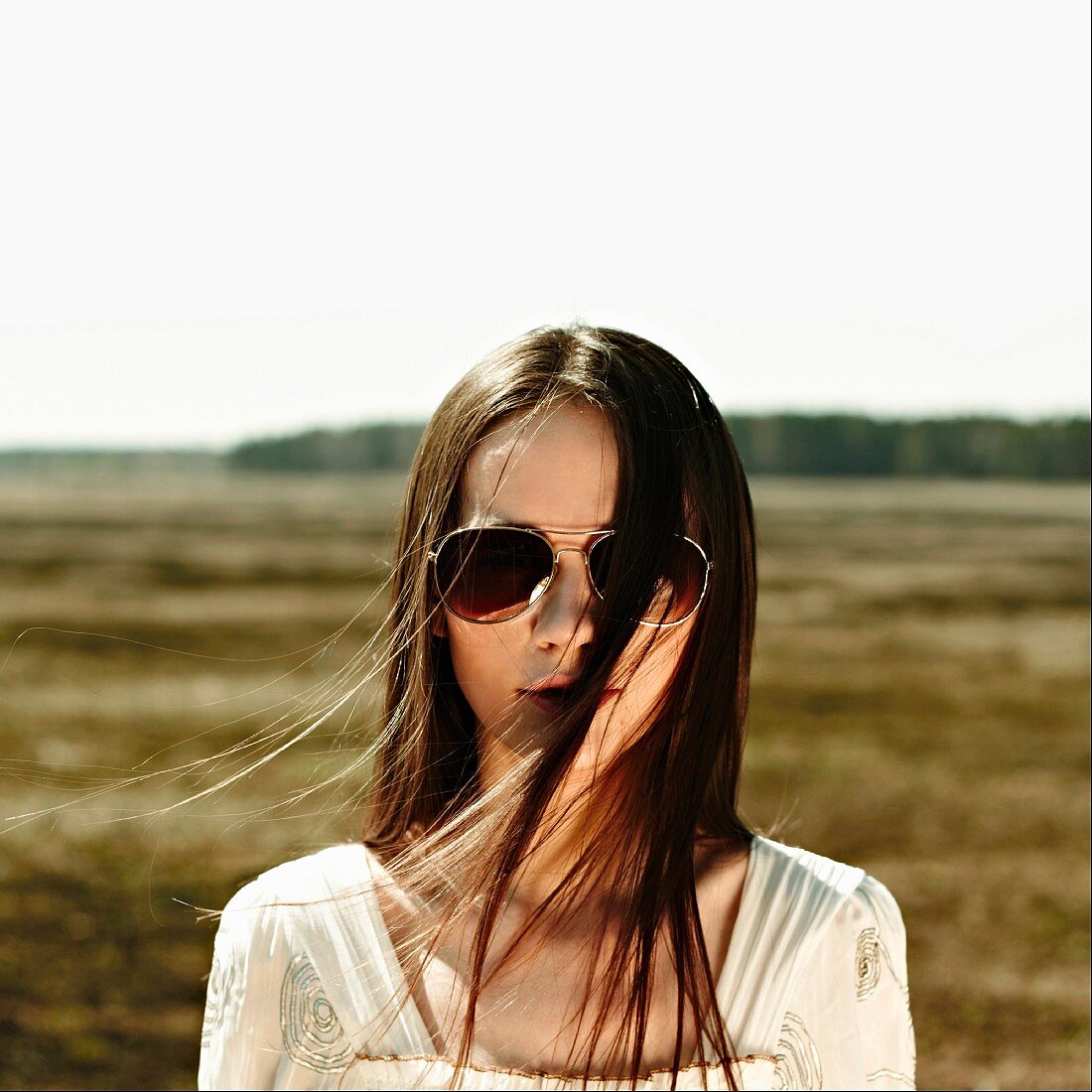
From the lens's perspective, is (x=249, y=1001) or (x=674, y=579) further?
(x=249, y=1001)

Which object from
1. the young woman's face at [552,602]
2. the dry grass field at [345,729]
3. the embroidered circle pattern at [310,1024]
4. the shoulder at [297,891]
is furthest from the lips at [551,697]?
the embroidered circle pattern at [310,1024]

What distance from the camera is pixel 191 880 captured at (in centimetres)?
605

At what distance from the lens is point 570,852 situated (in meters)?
1.60

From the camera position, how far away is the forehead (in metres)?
1.38

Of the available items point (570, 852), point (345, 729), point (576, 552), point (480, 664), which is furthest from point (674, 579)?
point (345, 729)

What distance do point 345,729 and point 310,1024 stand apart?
15.8 inches

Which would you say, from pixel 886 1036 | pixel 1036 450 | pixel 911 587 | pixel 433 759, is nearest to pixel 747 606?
pixel 433 759

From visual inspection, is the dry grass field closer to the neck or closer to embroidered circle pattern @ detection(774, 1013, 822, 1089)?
the neck

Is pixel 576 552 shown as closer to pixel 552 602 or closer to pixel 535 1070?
pixel 552 602

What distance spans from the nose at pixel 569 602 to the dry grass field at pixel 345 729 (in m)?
0.25

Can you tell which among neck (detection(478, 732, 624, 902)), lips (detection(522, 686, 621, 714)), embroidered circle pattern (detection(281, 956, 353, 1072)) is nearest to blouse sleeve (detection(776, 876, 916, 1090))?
neck (detection(478, 732, 624, 902))

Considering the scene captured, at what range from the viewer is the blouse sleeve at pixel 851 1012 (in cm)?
154

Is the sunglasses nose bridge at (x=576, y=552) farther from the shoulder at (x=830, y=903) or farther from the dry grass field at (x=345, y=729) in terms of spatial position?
the shoulder at (x=830, y=903)

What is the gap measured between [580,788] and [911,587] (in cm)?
1516
